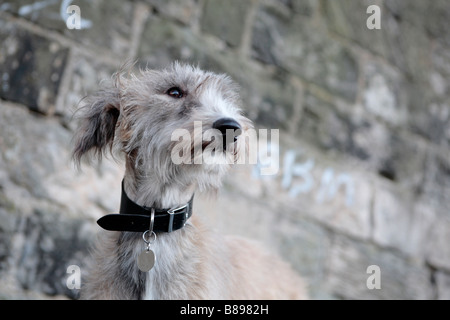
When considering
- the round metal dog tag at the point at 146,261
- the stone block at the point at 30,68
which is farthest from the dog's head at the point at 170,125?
the stone block at the point at 30,68

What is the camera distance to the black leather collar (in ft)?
8.44

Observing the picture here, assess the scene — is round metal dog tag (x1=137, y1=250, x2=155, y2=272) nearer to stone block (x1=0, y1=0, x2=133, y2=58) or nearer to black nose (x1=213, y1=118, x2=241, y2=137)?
black nose (x1=213, y1=118, x2=241, y2=137)

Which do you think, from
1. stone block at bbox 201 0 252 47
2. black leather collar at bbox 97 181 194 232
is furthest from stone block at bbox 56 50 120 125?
Result: black leather collar at bbox 97 181 194 232

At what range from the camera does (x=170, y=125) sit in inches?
102

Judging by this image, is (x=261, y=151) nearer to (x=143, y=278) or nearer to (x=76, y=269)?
(x=76, y=269)

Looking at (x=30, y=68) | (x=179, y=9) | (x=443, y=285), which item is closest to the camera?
(x=30, y=68)

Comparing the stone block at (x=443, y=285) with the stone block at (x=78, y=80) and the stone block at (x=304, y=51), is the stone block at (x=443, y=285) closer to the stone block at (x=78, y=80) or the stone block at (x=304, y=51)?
the stone block at (x=304, y=51)

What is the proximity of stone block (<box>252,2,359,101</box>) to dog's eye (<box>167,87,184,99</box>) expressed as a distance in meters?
2.07

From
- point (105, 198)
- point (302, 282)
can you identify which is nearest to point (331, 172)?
point (302, 282)

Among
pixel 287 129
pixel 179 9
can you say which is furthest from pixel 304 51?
pixel 179 9

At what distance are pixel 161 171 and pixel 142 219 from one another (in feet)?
0.88

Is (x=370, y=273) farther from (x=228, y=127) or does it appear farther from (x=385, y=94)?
(x=228, y=127)

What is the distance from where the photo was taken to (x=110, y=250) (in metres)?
2.76

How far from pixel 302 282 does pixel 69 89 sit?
89.0 inches
